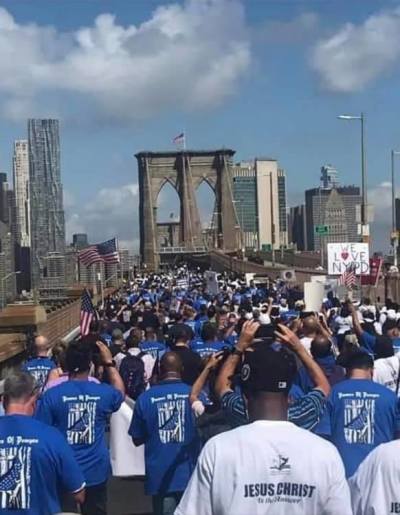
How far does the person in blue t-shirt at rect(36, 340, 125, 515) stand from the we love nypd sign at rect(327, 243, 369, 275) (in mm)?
20638

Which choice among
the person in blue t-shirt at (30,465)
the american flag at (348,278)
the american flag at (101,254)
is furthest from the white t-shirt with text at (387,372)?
the american flag at (101,254)

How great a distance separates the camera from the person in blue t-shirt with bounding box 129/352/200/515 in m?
7.12

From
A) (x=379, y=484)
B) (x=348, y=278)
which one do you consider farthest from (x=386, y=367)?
(x=348, y=278)

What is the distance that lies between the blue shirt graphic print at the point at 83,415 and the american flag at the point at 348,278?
19104mm

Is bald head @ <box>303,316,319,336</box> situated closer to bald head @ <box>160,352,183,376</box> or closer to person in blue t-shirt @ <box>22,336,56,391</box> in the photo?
person in blue t-shirt @ <box>22,336,56,391</box>

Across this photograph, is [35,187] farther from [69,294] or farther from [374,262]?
[374,262]

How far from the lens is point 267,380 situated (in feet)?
13.3

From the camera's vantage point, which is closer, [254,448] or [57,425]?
[254,448]

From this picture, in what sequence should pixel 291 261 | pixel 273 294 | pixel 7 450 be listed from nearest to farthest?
1. pixel 7 450
2. pixel 273 294
3. pixel 291 261

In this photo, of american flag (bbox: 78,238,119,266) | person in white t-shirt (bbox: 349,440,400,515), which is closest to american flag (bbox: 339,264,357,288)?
american flag (bbox: 78,238,119,266)

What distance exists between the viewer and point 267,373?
161 inches

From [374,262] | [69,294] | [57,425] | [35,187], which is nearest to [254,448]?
[57,425]

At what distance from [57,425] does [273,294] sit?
24460 mm

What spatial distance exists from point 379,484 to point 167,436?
3.25 meters
